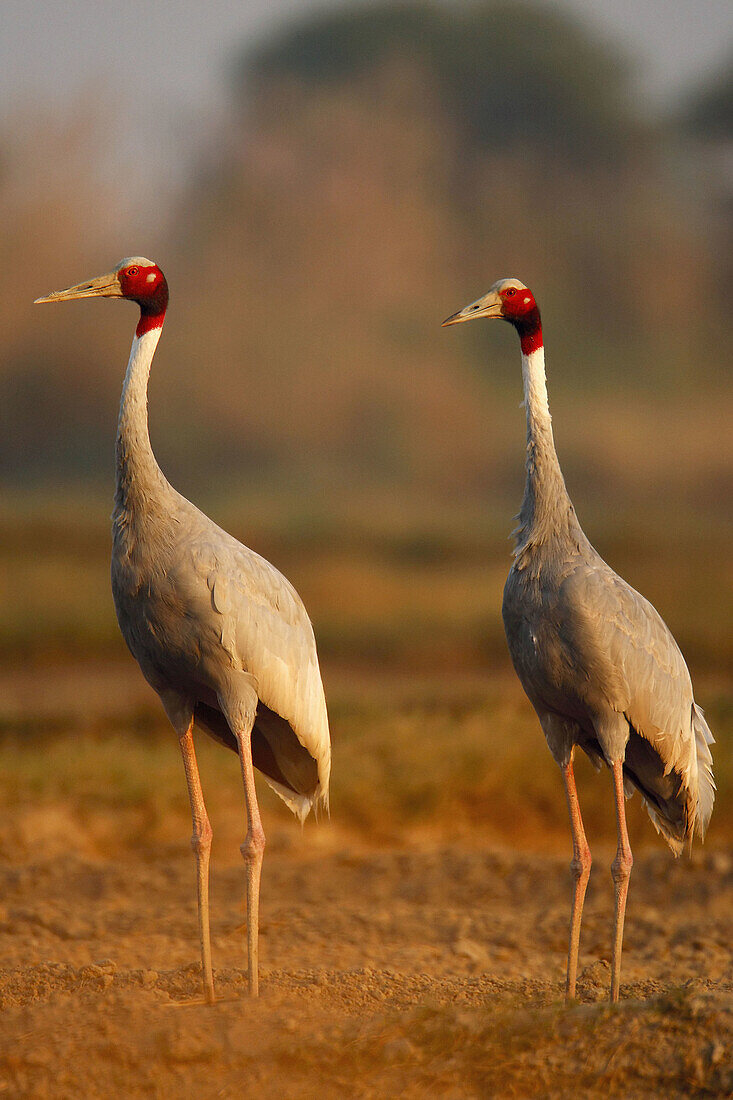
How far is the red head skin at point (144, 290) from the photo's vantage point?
→ 5.60 m

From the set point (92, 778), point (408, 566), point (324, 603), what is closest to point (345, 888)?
point (92, 778)

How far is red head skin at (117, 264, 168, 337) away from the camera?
560 cm

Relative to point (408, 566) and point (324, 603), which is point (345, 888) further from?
point (408, 566)

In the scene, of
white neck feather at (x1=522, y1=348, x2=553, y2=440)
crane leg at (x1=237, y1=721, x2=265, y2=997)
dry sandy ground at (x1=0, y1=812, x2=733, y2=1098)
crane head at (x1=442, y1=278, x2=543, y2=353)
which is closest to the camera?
dry sandy ground at (x1=0, y1=812, x2=733, y2=1098)

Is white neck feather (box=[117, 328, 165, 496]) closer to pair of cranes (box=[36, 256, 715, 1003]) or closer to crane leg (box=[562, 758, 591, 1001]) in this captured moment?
pair of cranes (box=[36, 256, 715, 1003])

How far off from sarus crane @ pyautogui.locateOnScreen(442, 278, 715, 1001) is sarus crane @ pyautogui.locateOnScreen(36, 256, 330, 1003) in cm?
104

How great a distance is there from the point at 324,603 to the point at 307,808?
62.0ft

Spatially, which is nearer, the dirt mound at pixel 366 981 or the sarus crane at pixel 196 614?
the dirt mound at pixel 366 981

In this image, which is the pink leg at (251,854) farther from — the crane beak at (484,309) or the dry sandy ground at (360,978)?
the crane beak at (484,309)

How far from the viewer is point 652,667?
5.38 m

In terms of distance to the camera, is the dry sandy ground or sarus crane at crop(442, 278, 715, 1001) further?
sarus crane at crop(442, 278, 715, 1001)

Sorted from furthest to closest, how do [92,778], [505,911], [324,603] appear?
[324,603] < [92,778] < [505,911]

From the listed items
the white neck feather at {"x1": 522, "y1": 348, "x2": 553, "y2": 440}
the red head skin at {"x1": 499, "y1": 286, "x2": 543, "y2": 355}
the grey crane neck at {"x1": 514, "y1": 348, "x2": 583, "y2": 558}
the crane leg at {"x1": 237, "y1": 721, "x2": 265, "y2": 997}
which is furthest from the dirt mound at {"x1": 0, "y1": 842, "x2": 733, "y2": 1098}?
the red head skin at {"x1": 499, "y1": 286, "x2": 543, "y2": 355}

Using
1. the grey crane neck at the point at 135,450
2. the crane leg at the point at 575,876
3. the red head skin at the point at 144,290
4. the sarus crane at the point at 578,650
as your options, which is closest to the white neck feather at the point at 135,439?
the grey crane neck at the point at 135,450
